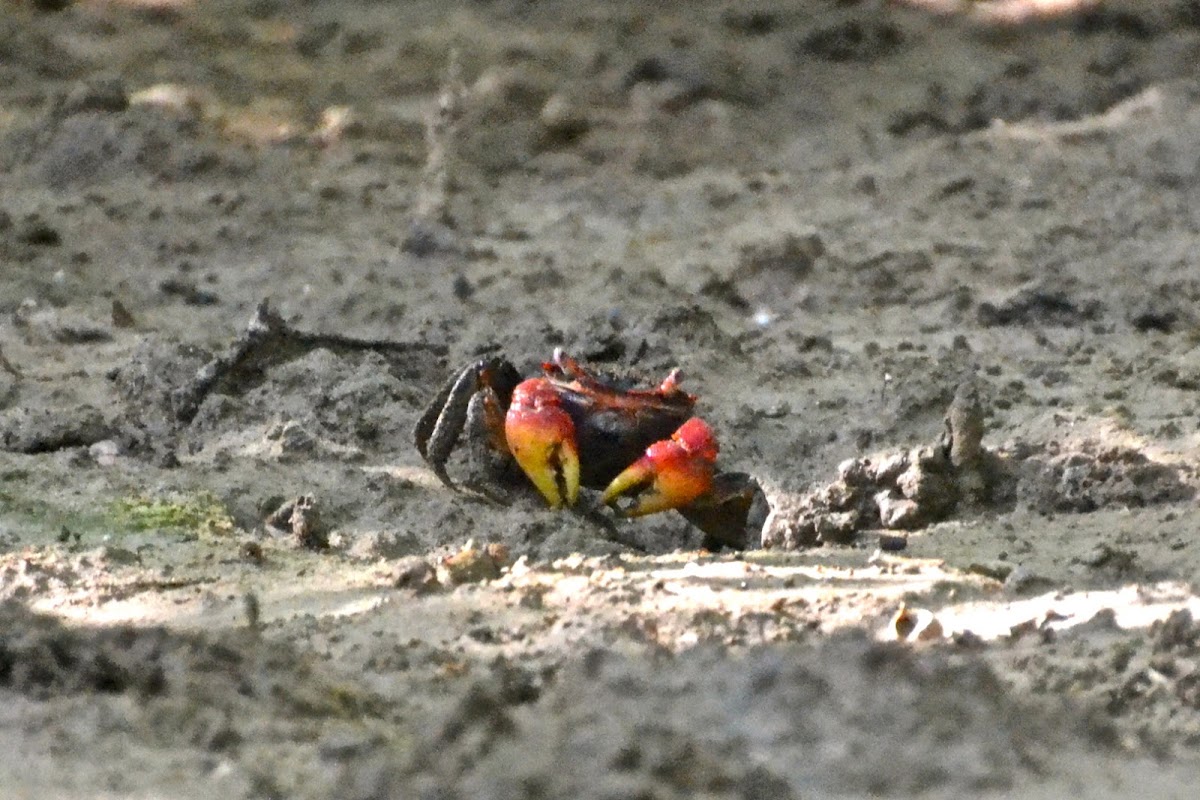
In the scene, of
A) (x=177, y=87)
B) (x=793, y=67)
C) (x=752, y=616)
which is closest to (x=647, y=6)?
(x=793, y=67)

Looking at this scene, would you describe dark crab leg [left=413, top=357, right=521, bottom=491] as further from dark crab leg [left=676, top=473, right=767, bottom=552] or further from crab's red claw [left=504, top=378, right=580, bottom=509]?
dark crab leg [left=676, top=473, right=767, bottom=552]

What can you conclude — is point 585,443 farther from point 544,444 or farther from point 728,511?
point 728,511

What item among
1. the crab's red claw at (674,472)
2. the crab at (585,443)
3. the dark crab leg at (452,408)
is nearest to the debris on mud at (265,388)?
the dark crab leg at (452,408)

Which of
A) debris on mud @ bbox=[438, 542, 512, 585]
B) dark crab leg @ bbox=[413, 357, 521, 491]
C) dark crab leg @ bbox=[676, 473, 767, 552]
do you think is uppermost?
dark crab leg @ bbox=[413, 357, 521, 491]

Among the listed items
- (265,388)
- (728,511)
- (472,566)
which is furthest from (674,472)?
(265,388)

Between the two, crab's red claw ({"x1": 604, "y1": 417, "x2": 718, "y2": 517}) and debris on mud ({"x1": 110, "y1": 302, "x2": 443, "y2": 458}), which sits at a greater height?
debris on mud ({"x1": 110, "y1": 302, "x2": 443, "y2": 458})

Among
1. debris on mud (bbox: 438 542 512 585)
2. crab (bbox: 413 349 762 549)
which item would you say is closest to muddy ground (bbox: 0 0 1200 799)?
debris on mud (bbox: 438 542 512 585)

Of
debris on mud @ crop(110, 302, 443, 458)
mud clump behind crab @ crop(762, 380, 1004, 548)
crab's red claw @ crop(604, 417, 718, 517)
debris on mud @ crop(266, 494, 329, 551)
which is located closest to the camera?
debris on mud @ crop(266, 494, 329, 551)

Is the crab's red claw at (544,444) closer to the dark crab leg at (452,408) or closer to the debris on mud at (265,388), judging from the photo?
the dark crab leg at (452,408)
